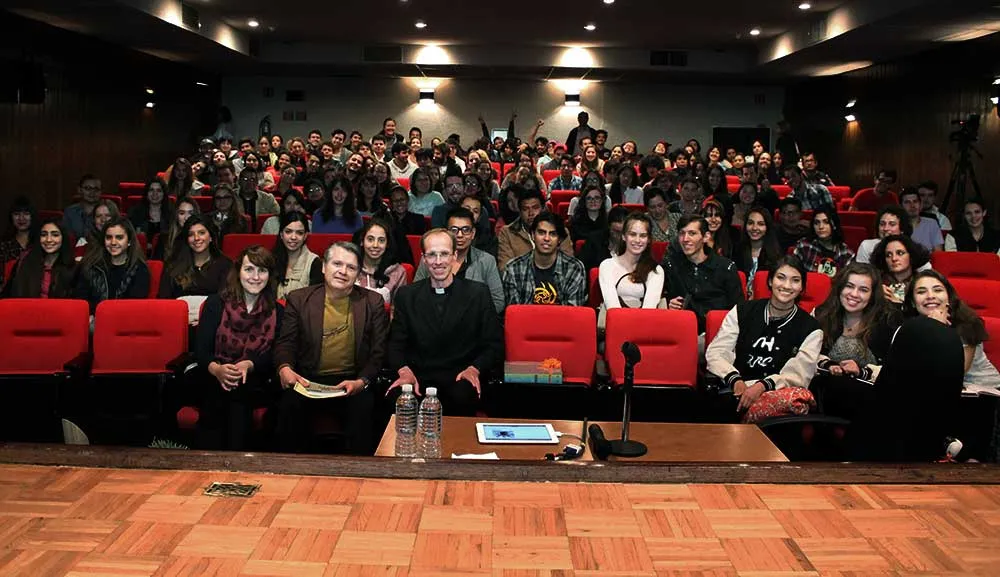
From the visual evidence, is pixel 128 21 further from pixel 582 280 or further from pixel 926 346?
pixel 926 346

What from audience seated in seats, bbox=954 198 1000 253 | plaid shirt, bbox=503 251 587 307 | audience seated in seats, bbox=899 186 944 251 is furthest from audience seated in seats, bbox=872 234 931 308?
audience seated in seats, bbox=954 198 1000 253

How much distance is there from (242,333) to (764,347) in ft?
7.62

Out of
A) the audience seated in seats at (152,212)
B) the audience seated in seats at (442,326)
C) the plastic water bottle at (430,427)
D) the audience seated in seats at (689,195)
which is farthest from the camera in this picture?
the audience seated in seats at (689,195)

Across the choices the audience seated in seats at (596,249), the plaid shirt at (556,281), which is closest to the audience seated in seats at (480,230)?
the audience seated in seats at (596,249)

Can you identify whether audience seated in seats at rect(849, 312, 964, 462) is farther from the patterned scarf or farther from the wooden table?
the patterned scarf

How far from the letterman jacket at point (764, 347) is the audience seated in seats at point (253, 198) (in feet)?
16.7

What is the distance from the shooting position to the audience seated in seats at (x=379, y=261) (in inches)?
202

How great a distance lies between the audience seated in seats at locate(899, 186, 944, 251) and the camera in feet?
23.0

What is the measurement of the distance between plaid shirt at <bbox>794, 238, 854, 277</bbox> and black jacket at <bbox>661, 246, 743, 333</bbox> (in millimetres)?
1061

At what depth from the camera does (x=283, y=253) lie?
5.61 meters

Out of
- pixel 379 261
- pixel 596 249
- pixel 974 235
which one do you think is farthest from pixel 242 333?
pixel 974 235

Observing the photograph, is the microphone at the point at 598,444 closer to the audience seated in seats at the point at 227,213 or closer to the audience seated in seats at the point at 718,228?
the audience seated in seats at the point at 718,228

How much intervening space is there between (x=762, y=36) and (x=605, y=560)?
11.6 meters

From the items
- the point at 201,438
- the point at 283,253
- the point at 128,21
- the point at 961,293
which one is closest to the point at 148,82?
the point at 128,21
